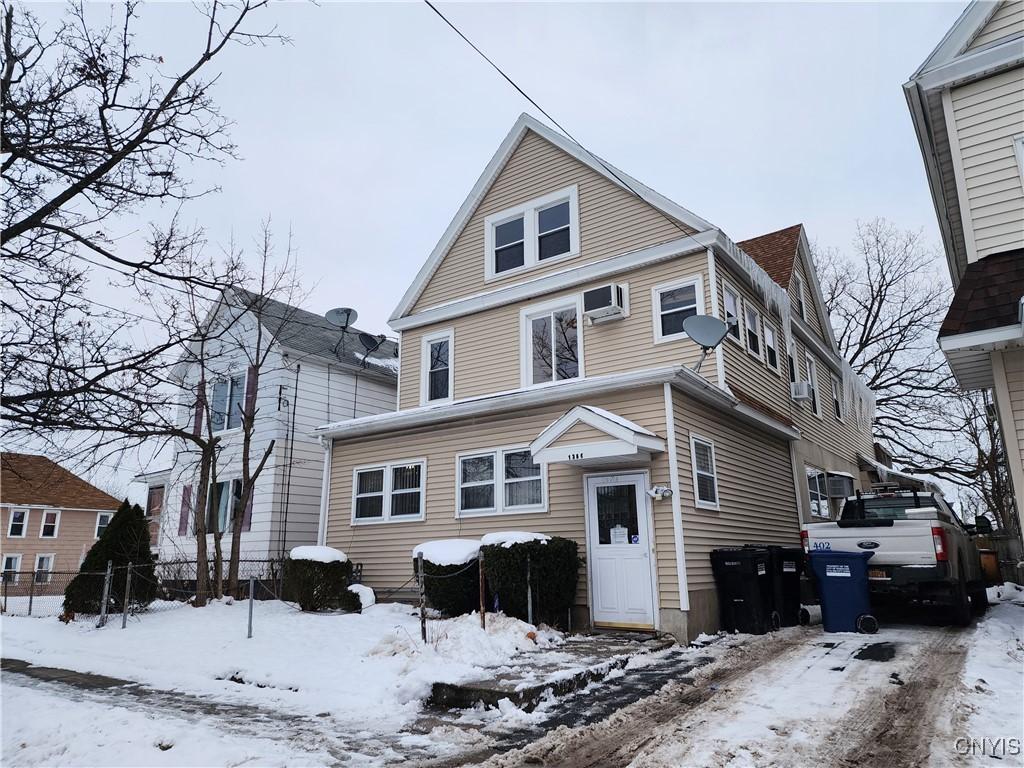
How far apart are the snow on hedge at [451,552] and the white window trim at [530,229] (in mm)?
6150

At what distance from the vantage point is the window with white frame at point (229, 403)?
17016 mm

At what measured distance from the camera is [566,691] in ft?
20.4

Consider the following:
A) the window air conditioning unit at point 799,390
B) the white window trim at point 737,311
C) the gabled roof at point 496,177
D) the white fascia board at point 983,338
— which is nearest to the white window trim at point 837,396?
the window air conditioning unit at point 799,390

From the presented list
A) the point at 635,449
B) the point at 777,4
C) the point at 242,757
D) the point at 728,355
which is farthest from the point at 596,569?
the point at 777,4

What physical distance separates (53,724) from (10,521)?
91.9ft

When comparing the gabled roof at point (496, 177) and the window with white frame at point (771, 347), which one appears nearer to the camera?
the gabled roof at point (496, 177)

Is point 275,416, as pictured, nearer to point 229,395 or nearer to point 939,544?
point 229,395

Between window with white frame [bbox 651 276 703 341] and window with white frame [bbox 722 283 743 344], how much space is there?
0.59m

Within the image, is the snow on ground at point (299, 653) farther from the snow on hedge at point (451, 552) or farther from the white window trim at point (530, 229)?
the white window trim at point (530, 229)

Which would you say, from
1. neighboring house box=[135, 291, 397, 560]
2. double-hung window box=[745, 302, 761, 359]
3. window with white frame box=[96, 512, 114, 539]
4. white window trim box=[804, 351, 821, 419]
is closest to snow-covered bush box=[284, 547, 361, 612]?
neighboring house box=[135, 291, 397, 560]

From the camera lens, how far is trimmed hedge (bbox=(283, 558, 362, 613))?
11242 mm

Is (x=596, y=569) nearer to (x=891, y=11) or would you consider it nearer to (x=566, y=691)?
(x=566, y=691)

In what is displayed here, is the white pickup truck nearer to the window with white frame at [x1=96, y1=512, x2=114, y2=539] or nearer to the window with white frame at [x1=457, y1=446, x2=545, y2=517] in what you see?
the window with white frame at [x1=457, y1=446, x2=545, y2=517]

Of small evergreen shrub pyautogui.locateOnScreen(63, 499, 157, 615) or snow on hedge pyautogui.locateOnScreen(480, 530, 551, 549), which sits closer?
snow on hedge pyautogui.locateOnScreen(480, 530, 551, 549)
